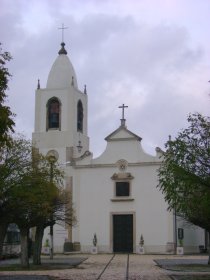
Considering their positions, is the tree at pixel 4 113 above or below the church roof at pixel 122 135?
below

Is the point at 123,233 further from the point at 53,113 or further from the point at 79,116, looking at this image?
the point at 53,113

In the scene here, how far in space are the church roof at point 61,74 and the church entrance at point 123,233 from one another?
42.1 feet

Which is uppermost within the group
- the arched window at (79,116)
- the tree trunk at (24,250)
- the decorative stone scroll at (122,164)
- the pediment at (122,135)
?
the arched window at (79,116)

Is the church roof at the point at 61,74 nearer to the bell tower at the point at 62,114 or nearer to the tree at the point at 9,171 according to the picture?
the bell tower at the point at 62,114

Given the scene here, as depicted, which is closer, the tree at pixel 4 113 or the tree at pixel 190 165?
the tree at pixel 4 113

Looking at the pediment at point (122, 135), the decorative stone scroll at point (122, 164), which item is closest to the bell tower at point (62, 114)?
the pediment at point (122, 135)

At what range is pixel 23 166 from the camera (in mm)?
26828

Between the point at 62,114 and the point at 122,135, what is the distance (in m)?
5.91

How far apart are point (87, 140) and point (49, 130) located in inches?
158

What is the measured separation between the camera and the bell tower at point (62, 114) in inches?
1998

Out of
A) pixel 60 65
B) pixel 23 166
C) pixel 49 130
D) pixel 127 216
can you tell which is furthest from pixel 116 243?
pixel 23 166

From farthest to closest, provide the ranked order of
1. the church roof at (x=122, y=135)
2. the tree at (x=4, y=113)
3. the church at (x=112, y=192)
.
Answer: the church roof at (x=122, y=135)
the church at (x=112, y=192)
the tree at (x=4, y=113)

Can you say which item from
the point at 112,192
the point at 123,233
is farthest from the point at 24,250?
the point at 112,192

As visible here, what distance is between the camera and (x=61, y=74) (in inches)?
2077
